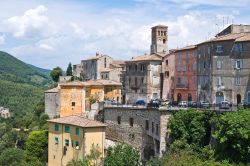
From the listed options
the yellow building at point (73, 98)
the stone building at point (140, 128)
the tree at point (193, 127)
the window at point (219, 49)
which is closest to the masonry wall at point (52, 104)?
the yellow building at point (73, 98)

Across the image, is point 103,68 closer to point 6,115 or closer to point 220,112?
point 220,112

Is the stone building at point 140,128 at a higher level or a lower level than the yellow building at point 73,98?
lower

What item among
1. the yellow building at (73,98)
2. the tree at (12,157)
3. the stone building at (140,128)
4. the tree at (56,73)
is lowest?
the tree at (12,157)

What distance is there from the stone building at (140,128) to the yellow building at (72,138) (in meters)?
4.69

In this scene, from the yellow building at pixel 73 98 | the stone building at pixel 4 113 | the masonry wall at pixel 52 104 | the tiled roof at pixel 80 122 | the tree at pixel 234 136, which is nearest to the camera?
the tree at pixel 234 136

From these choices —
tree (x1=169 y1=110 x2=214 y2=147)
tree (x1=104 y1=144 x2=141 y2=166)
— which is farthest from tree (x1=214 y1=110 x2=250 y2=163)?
tree (x1=104 y1=144 x2=141 y2=166)

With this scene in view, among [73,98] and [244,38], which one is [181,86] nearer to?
[73,98]

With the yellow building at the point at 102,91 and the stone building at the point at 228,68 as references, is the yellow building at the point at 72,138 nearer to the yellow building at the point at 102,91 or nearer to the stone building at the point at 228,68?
the yellow building at the point at 102,91

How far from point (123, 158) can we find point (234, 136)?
48.7 ft

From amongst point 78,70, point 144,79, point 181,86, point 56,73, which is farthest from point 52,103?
point 78,70

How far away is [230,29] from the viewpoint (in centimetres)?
7025

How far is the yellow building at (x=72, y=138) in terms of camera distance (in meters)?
56.5

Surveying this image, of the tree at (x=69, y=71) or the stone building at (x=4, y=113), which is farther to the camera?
the stone building at (x=4, y=113)

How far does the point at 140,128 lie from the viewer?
58.5 meters
